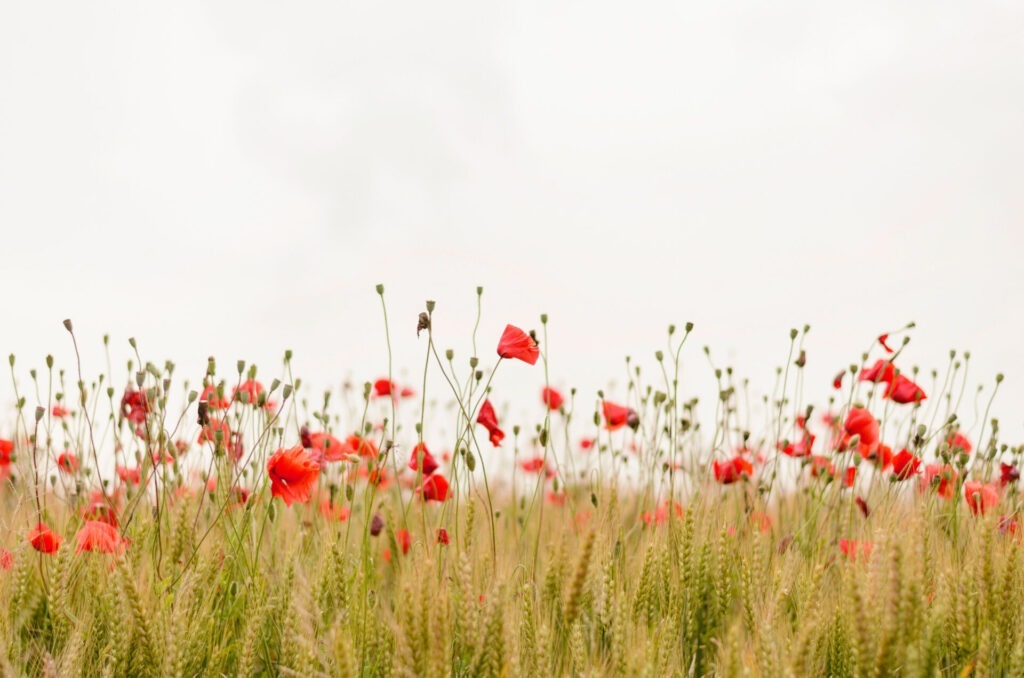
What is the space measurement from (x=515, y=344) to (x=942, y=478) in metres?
1.52

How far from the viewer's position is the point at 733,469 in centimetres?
357

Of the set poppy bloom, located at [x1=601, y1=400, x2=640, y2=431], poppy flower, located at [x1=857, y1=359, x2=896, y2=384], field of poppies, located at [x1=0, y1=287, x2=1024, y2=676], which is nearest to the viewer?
field of poppies, located at [x1=0, y1=287, x2=1024, y2=676]

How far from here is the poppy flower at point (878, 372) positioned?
3.37 metres

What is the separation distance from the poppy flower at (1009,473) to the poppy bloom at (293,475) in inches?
98.4

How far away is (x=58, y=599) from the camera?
98.0 inches

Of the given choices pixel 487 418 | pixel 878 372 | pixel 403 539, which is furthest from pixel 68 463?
pixel 878 372

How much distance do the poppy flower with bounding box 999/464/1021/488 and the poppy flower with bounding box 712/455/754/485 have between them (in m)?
0.91

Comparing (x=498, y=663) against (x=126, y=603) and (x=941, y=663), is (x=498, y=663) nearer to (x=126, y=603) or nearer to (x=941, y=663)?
(x=126, y=603)

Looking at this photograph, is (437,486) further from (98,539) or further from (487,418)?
(98,539)

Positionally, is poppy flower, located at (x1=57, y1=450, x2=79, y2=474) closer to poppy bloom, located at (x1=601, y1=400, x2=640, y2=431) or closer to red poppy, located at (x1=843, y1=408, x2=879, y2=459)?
poppy bloom, located at (x1=601, y1=400, x2=640, y2=431)

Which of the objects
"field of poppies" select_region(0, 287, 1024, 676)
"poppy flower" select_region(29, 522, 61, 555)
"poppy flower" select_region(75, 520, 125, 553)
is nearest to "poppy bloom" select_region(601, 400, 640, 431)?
"field of poppies" select_region(0, 287, 1024, 676)

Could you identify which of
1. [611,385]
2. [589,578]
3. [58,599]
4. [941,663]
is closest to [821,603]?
[941,663]

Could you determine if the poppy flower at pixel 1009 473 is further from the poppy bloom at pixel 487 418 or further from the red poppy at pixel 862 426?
the poppy bloom at pixel 487 418

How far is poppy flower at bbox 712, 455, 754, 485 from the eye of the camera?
351cm
